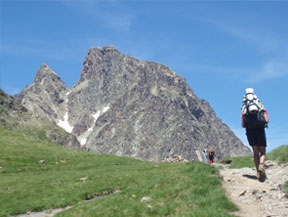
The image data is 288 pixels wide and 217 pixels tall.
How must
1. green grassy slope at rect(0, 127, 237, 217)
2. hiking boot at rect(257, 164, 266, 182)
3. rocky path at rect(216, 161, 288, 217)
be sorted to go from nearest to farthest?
rocky path at rect(216, 161, 288, 217)
green grassy slope at rect(0, 127, 237, 217)
hiking boot at rect(257, 164, 266, 182)

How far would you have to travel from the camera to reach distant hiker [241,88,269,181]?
60.7ft

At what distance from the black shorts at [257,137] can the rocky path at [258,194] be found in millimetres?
1816

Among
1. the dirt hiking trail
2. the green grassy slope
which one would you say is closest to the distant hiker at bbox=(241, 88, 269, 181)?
the dirt hiking trail

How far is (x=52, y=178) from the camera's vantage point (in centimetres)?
3338

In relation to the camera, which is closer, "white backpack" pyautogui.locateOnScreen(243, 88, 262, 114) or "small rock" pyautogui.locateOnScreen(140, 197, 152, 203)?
"small rock" pyautogui.locateOnScreen(140, 197, 152, 203)

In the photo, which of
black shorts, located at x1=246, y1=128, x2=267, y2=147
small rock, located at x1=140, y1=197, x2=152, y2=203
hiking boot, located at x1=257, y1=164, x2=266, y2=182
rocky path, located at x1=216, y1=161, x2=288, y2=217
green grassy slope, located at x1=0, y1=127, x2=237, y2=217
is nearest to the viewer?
rocky path, located at x1=216, y1=161, x2=288, y2=217

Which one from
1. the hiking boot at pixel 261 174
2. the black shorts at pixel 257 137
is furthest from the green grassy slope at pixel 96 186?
the black shorts at pixel 257 137

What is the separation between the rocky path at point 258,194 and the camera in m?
14.5

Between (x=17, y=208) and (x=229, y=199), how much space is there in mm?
15358

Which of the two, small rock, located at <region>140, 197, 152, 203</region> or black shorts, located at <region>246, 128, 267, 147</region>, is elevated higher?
black shorts, located at <region>246, 128, 267, 147</region>

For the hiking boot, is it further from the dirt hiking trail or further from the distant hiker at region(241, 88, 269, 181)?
the dirt hiking trail

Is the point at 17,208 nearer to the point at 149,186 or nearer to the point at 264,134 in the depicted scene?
the point at 149,186

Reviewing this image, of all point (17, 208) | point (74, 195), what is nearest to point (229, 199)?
point (74, 195)

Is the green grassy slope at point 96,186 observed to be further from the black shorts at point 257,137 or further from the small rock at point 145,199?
the black shorts at point 257,137
